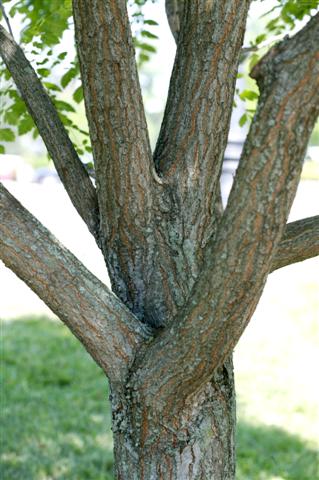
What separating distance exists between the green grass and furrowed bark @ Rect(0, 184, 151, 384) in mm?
2368

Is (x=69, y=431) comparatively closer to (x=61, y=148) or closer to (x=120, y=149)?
(x=61, y=148)

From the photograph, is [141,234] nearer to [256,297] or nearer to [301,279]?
[256,297]

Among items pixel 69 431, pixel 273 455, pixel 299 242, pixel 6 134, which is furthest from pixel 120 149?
pixel 69 431

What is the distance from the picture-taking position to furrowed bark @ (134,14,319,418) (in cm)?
133

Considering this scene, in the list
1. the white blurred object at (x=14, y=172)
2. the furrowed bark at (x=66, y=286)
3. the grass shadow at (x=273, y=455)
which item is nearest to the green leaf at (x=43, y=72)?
the furrowed bark at (x=66, y=286)

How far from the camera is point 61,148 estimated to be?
212cm

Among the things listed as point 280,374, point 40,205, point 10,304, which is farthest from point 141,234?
point 40,205

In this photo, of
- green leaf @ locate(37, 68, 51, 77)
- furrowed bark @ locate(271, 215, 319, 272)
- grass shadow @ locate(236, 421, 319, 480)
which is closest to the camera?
furrowed bark @ locate(271, 215, 319, 272)

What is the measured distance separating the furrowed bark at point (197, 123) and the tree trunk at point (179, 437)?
31 cm

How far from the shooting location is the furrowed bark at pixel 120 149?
1.86 m

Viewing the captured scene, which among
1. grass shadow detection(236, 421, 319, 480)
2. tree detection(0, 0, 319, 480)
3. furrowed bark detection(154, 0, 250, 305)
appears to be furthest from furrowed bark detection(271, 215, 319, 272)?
grass shadow detection(236, 421, 319, 480)

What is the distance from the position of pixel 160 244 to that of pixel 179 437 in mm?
515

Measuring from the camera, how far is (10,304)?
285 inches

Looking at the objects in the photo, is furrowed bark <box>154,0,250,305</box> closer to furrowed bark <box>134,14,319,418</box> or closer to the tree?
the tree
